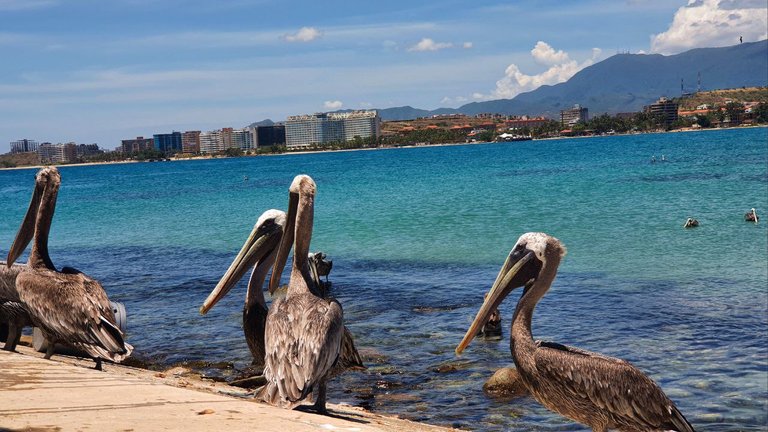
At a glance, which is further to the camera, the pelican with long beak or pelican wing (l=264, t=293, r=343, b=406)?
the pelican with long beak

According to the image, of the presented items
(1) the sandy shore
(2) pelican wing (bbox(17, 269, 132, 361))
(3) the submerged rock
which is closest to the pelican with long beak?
(2) pelican wing (bbox(17, 269, 132, 361))

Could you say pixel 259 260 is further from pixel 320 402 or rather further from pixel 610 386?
pixel 610 386

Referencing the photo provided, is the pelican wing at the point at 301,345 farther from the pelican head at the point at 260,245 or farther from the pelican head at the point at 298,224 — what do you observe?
the pelican head at the point at 260,245

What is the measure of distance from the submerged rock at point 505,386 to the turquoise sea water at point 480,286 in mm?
154

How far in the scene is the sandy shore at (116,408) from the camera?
13.5 feet

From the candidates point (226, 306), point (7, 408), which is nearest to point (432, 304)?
point (226, 306)

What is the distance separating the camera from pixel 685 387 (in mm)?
9078

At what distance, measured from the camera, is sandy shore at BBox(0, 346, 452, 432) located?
4125mm

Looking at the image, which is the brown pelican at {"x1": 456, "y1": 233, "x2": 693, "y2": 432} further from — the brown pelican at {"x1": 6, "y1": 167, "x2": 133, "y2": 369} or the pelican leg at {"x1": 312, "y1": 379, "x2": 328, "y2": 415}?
the brown pelican at {"x1": 6, "y1": 167, "x2": 133, "y2": 369}

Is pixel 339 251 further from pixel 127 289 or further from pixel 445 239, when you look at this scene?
pixel 127 289

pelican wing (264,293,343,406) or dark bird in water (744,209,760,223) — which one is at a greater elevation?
pelican wing (264,293,343,406)

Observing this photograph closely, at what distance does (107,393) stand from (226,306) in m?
9.75

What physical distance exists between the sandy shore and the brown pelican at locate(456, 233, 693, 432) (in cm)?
112

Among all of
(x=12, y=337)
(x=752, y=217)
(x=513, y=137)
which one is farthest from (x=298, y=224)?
(x=513, y=137)
